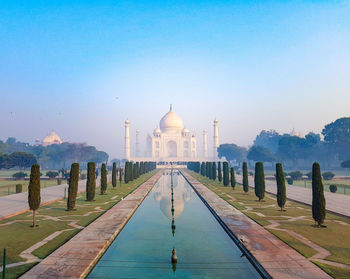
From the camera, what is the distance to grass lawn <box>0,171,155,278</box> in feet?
27.2

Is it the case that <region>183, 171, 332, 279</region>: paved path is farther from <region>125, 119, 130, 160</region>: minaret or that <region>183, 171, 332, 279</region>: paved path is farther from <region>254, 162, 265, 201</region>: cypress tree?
<region>125, 119, 130, 160</region>: minaret

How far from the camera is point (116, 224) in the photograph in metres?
11.2

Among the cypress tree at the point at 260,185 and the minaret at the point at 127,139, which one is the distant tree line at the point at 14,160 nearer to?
the cypress tree at the point at 260,185

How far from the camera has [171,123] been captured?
94250mm

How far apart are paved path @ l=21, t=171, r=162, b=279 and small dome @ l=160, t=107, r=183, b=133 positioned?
8222 cm

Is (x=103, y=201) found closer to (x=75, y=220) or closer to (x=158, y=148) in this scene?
(x=75, y=220)

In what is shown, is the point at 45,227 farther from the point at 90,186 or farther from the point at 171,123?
the point at 171,123

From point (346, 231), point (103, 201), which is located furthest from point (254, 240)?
point (103, 201)

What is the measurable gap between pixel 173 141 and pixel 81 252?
287 ft

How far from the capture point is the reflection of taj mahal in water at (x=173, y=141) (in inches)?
3588

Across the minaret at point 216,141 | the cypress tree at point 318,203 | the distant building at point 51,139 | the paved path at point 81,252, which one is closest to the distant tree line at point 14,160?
the paved path at point 81,252

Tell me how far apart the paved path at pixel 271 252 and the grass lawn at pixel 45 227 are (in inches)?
222

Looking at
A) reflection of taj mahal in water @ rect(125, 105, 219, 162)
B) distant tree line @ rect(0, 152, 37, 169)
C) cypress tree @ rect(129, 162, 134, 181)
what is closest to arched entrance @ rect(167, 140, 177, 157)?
reflection of taj mahal in water @ rect(125, 105, 219, 162)

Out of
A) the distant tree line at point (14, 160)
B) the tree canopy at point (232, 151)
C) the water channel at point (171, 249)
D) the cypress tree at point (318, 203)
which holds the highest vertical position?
the tree canopy at point (232, 151)
